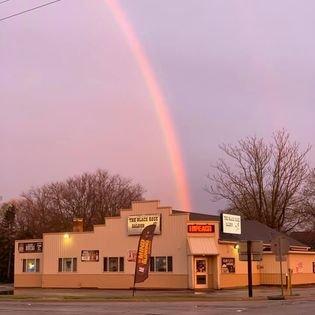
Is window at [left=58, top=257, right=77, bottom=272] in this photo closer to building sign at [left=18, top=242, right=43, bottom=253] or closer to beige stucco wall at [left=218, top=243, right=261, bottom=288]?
building sign at [left=18, top=242, right=43, bottom=253]

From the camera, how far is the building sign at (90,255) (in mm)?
50641

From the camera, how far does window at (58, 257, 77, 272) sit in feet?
170

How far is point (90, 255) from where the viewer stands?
50.9 metres

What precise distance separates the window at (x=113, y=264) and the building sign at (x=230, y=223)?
8.78 m

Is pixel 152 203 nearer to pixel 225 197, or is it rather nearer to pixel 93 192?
pixel 225 197

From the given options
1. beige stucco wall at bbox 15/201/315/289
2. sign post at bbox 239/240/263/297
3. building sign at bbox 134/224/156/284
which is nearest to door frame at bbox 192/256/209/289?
beige stucco wall at bbox 15/201/315/289

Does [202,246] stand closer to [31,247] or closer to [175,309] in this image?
[31,247]

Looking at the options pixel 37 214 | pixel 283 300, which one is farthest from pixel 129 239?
pixel 37 214

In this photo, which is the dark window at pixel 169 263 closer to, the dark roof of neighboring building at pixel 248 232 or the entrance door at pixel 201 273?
the entrance door at pixel 201 273

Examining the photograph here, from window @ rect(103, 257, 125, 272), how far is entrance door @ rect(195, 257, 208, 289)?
662cm

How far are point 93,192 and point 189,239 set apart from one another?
5433cm

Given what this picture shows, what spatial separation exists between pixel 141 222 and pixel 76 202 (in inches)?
1999

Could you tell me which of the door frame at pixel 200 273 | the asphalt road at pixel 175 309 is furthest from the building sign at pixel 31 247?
the asphalt road at pixel 175 309

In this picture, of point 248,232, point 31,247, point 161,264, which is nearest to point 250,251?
point 161,264
